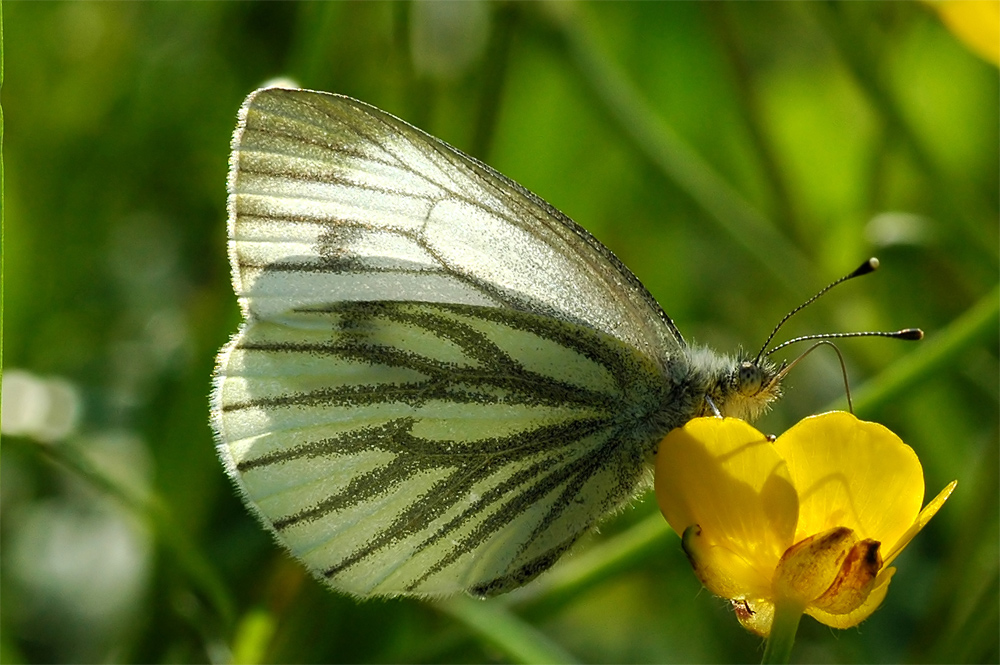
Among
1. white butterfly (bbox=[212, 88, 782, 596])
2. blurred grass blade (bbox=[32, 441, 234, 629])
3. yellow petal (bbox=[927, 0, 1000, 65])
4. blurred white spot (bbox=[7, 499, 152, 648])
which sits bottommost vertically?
blurred white spot (bbox=[7, 499, 152, 648])

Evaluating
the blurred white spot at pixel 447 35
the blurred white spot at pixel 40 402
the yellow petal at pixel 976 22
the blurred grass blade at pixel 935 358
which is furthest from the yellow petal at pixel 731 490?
the blurred white spot at pixel 447 35

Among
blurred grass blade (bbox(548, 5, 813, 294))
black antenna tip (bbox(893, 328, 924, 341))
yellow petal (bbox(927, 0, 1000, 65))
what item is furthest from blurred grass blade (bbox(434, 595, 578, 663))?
yellow petal (bbox(927, 0, 1000, 65))

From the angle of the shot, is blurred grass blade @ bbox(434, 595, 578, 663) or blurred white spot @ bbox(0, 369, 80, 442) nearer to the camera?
blurred grass blade @ bbox(434, 595, 578, 663)

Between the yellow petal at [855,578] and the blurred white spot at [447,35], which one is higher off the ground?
the blurred white spot at [447,35]

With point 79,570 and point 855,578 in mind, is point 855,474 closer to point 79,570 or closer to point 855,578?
point 855,578

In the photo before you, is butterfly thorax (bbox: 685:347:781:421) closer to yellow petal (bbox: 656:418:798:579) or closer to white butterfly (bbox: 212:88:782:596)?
white butterfly (bbox: 212:88:782:596)

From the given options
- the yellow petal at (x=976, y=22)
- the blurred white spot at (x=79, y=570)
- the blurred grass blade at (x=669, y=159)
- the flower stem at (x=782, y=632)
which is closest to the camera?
the flower stem at (x=782, y=632)

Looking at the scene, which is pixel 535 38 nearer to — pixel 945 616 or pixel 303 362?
pixel 303 362

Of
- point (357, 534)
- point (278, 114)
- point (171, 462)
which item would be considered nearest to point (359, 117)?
point (278, 114)

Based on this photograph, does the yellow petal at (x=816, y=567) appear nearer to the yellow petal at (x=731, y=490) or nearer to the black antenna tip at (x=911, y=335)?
the yellow petal at (x=731, y=490)
